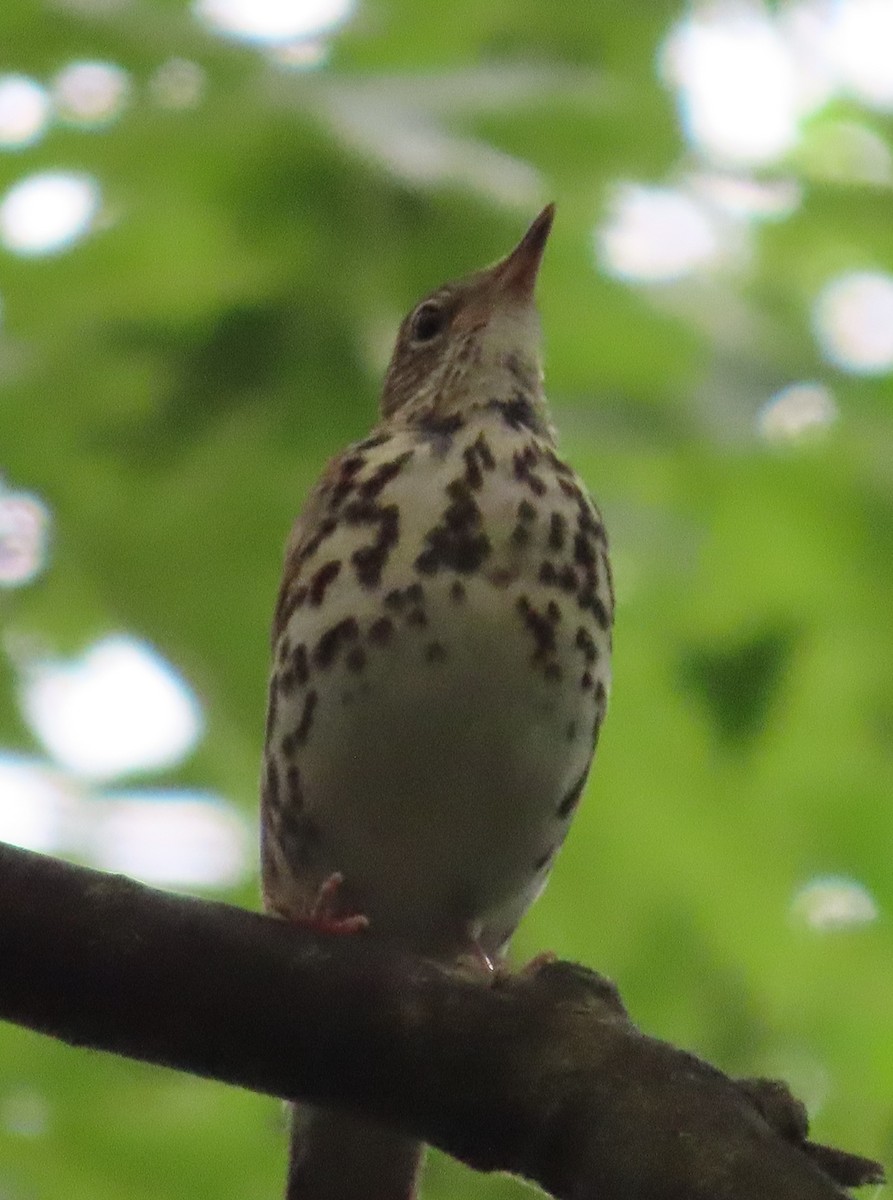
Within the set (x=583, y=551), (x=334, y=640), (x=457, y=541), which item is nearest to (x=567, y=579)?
(x=583, y=551)

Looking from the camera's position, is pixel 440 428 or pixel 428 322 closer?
pixel 440 428

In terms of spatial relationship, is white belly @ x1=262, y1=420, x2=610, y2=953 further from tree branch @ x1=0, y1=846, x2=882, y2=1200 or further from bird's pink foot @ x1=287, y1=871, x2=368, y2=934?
tree branch @ x1=0, y1=846, x2=882, y2=1200

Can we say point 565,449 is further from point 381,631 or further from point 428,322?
point 381,631

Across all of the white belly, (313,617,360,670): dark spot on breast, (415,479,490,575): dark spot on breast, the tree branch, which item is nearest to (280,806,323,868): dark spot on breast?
the white belly

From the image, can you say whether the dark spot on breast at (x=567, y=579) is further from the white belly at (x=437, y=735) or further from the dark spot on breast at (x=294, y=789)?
the dark spot on breast at (x=294, y=789)

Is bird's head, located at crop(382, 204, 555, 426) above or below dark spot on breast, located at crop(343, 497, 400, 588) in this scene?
above

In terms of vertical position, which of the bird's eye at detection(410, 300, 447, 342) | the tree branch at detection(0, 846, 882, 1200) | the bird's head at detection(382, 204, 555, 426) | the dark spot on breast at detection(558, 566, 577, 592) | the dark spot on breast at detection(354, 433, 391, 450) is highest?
the bird's eye at detection(410, 300, 447, 342)

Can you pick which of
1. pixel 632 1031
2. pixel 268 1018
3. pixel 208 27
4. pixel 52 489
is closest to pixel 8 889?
pixel 268 1018
